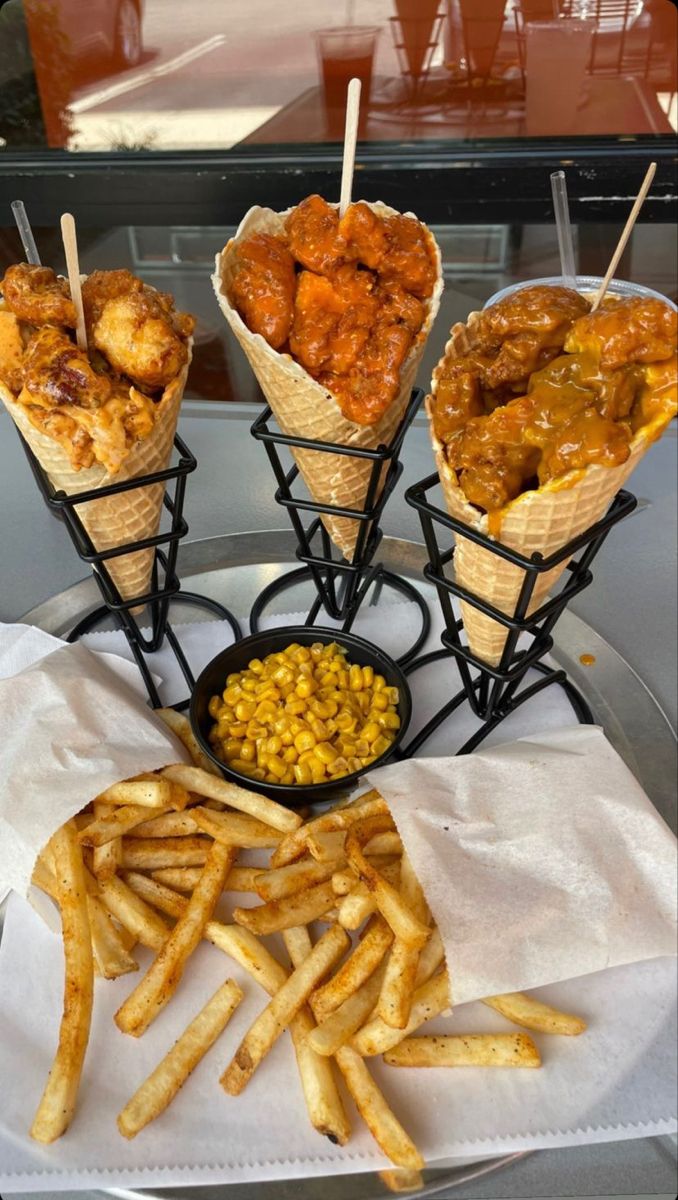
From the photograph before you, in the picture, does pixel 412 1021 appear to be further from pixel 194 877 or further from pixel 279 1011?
pixel 194 877

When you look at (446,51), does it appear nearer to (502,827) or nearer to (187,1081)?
(502,827)

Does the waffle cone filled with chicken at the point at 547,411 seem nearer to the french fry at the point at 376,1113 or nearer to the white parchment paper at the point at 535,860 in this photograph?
the white parchment paper at the point at 535,860

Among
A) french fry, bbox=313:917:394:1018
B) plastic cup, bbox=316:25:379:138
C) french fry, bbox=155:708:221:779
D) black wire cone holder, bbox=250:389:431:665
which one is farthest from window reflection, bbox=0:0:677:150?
french fry, bbox=313:917:394:1018

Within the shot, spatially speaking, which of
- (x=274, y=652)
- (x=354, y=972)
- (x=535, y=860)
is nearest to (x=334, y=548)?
(x=274, y=652)

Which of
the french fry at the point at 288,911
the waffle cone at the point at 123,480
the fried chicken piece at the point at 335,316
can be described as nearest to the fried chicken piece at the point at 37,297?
the waffle cone at the point at 123,480

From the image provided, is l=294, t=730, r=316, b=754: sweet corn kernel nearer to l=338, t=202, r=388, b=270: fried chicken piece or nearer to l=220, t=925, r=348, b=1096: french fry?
l=220, t=925, r=348, b=1096: french fry

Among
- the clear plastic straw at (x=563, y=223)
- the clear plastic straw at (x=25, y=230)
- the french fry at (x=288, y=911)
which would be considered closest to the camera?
the french fry at (x=288, y=911)
